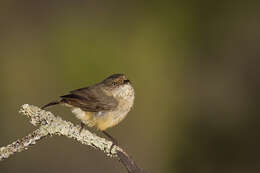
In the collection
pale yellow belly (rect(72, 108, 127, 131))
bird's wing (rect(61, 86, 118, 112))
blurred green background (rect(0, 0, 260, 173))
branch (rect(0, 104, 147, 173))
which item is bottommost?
branch (rect(0, 104, 147, 173))

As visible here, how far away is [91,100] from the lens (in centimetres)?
516

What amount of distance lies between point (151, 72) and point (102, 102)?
189 inches

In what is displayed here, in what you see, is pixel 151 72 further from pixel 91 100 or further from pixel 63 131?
pixel 63 131

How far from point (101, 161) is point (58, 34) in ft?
10.6

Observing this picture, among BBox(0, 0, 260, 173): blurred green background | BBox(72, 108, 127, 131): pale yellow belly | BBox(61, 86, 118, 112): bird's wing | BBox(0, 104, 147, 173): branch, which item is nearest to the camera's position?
BBox(0, 104, 147, 173): branch

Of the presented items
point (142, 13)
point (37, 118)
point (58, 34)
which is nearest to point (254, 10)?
point (142, 13)

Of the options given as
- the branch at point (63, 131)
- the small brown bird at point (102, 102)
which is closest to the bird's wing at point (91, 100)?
the small brown bird at point (102, 102)

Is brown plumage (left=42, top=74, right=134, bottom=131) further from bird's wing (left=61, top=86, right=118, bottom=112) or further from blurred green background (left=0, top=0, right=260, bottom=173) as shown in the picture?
blurred green background (left=0, top=0, right=260, bottom=173)

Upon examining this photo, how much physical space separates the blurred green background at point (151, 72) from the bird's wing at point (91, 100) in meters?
3.16

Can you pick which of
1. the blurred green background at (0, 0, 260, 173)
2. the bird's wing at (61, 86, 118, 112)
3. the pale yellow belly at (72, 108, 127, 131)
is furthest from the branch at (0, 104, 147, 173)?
the blurred green background at (0, 0, 260, 173)

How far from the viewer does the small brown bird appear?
5039 millimetres

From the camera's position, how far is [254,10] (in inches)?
423

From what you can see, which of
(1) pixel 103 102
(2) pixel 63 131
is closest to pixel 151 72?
(1) pixel 103 102

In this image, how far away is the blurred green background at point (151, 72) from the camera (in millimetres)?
9016
